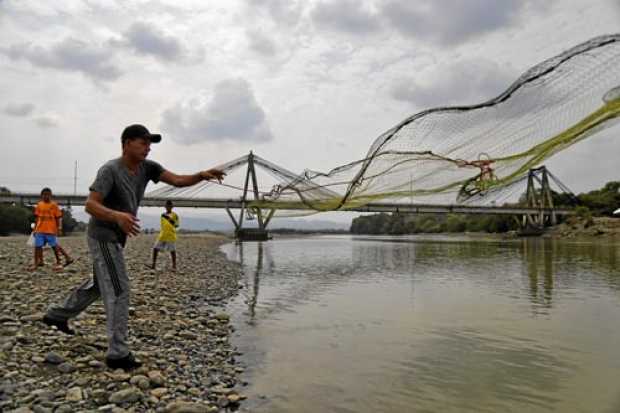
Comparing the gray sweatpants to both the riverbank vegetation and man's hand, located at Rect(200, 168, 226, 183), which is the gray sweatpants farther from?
the riverbank vegetation

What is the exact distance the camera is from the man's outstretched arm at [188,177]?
541 centimetres

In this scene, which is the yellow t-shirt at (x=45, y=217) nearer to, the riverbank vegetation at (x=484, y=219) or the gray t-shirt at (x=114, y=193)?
the gray t-shirt at (x=114, y=193)

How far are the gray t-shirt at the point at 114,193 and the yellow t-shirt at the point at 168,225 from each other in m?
10.3

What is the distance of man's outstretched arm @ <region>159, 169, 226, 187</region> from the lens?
5.41 metres

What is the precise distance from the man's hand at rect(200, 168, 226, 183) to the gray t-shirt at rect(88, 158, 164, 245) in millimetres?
778

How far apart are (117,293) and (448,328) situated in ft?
21.2

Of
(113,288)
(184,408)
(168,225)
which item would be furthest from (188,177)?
(168,225)

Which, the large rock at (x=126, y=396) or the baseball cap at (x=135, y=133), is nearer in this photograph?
the large rock at (x=126, y=396)

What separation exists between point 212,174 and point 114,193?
3.81ft

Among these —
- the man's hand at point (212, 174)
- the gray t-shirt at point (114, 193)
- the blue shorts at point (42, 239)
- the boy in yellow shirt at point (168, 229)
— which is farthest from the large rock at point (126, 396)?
the boy in yellow shirt at point (168, 229)

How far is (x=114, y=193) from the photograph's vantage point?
16.0ft

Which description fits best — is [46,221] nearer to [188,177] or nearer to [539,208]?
[188,177]

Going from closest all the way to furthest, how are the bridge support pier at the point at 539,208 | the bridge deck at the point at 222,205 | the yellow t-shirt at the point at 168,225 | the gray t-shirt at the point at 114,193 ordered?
the gray t-shirt at the point at 114,193 → the yellow t-shirt at the point at 168,225 → the bridge deck at the point at 222,205 → the bridge support pier at the point at 539,208

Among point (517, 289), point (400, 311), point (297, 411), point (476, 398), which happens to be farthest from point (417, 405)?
point (517, 289)
